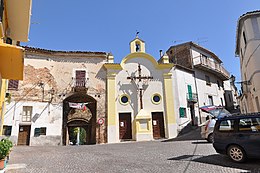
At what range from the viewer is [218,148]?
681 centimetres

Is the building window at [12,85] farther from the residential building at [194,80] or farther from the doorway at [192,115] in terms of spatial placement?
the doorway at [192,115]

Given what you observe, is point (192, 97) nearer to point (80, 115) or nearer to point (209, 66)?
point (209, 66)

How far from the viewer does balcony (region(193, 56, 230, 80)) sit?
24.6 meters

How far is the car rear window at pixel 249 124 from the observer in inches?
236

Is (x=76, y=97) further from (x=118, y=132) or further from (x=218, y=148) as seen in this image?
(x=218, y=148)

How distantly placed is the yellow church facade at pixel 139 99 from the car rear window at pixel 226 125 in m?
11.6

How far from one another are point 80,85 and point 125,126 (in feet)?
19.6

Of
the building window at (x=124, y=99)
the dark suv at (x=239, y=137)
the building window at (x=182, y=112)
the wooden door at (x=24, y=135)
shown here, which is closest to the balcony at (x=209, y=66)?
the building window at (x=182, y=112)

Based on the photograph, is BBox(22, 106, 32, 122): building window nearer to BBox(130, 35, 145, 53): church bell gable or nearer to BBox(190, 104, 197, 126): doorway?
BBox(130, 35, 145, 53): church bell gable

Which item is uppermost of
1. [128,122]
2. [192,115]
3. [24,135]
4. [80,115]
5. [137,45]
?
[137,45]

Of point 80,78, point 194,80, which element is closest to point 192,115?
point 194,80

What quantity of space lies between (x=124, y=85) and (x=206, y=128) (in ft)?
32.8

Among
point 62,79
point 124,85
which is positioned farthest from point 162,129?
point 62,79

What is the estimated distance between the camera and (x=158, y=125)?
63.3 ft
